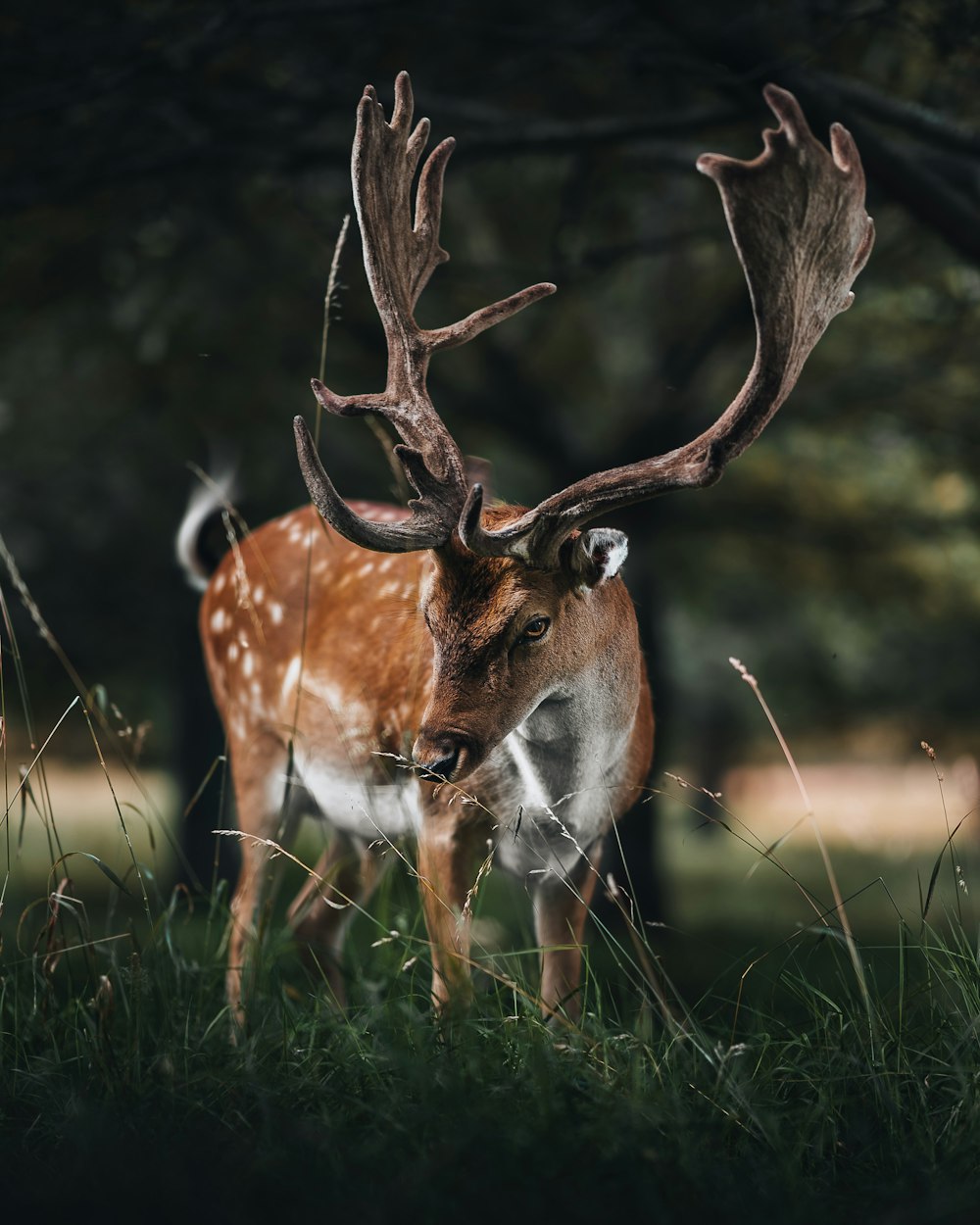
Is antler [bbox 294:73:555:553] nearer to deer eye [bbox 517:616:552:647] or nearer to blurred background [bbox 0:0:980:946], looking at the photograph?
deer eye [bbox 517:616:552:647]

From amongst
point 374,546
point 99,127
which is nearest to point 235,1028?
point 374,546

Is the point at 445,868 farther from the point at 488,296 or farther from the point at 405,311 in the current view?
the point at 488,296

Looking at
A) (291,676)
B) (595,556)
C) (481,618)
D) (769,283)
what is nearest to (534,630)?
(481,618)

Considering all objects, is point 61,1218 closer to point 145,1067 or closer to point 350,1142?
point 350,1142

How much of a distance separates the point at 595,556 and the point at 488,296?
4876 mm

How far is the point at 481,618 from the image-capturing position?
2.79m

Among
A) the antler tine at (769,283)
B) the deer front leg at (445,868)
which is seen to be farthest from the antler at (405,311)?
the deer front leg at (445,868)

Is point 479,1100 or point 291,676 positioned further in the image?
point 291,676

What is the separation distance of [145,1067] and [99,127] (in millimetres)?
4146

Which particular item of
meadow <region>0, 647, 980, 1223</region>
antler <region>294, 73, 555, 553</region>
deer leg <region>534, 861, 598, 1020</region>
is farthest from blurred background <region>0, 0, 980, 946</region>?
antler <region>294, 73, 555, 553</region>

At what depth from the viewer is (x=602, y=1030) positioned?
2.56 meters

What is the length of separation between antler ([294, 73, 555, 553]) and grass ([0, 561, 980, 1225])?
898 millimetres

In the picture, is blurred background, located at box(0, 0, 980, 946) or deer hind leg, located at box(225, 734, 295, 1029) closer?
deer hind leg, located at box(225, 734, 295, 1029)

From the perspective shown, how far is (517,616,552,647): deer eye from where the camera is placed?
2812 mm
